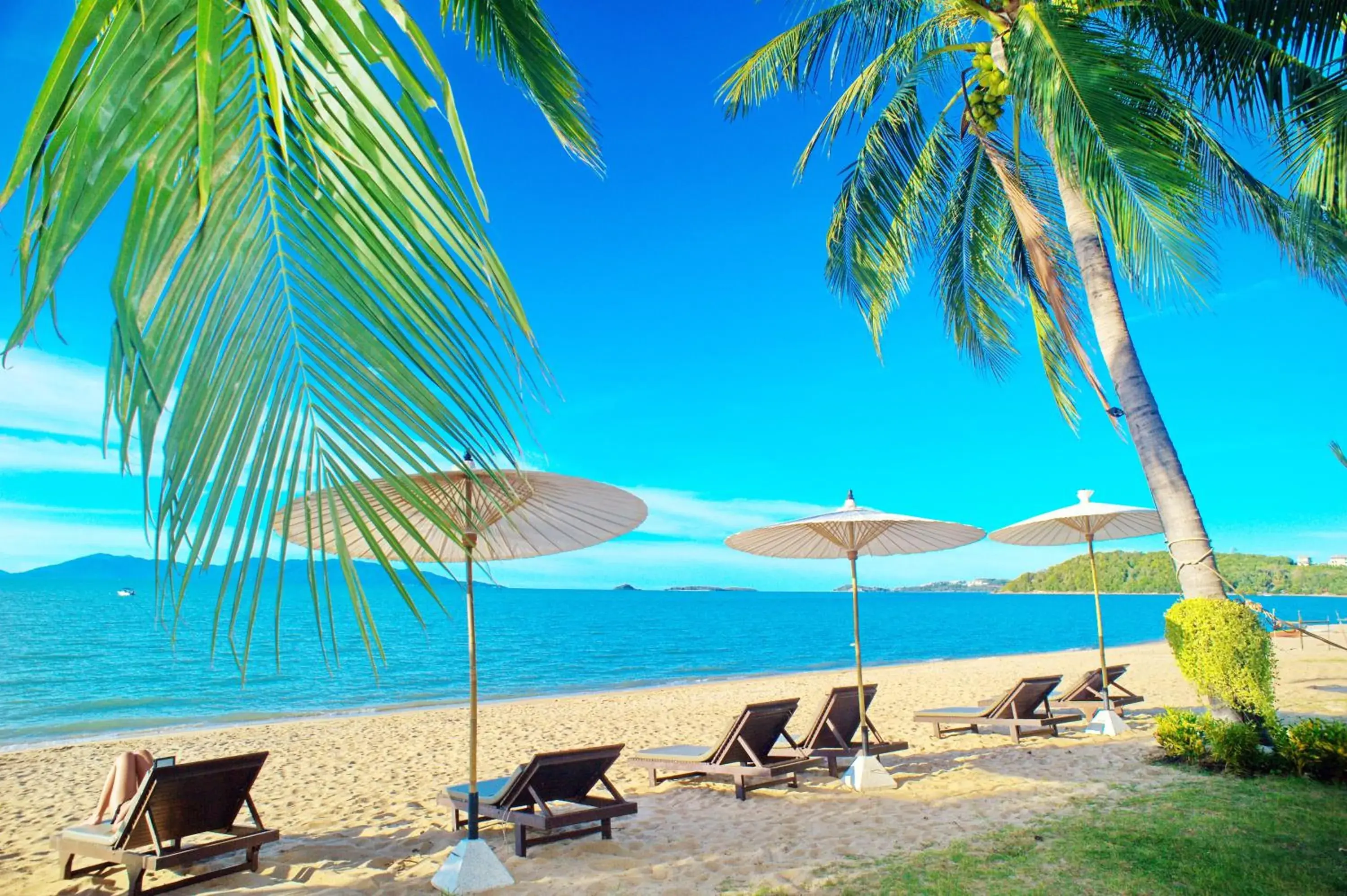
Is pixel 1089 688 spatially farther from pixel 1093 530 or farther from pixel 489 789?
pixel 489 789

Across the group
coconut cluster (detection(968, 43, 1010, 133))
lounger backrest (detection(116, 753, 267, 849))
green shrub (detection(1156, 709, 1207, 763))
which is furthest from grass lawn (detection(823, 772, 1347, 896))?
coconut cluster (detection(968, 43, 1010, 133))

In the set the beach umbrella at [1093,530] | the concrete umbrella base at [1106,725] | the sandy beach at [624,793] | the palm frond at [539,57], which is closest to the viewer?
the palm frond at [539,57]

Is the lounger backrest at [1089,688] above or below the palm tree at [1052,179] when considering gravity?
below

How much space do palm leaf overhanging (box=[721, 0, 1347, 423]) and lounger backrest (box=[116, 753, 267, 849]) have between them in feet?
23.0

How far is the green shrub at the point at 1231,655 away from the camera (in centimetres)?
677

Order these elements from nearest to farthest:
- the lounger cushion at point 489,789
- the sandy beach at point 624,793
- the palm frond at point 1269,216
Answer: the sandy beach at point 624,793, the lounger cushion at point 489,789, the palm frond at point 1269,216

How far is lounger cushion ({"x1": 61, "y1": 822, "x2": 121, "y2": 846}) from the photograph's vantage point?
4.93 meters

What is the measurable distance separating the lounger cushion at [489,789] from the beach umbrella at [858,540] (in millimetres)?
2755

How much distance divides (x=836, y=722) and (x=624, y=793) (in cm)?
198

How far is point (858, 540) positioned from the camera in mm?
8109

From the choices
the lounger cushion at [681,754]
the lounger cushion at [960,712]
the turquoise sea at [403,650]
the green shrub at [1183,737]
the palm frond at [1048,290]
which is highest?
the palm frond at [1048,290]

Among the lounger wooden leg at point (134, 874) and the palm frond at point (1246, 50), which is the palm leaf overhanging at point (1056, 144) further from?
the lounger wooden leg at point (134, 874)

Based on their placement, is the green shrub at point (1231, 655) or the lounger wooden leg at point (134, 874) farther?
the green shrub at point (1231, 655)

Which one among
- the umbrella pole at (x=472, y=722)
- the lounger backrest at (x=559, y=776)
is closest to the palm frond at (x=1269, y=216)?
the lounger backrest at (x=559, y=776)
